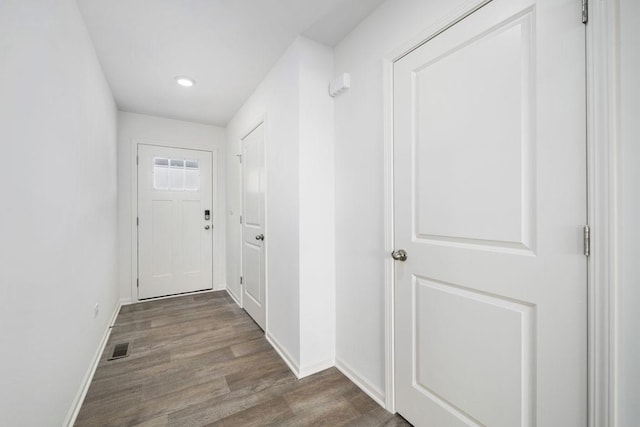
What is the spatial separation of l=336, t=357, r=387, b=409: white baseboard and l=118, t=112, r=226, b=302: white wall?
2563 mm

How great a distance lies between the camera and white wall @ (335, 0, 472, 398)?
1.58 meters

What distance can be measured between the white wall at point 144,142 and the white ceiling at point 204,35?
677 mm

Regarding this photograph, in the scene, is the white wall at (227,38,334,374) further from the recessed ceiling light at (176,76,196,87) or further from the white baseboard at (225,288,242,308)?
the white baseboard at (225,288,242,308)

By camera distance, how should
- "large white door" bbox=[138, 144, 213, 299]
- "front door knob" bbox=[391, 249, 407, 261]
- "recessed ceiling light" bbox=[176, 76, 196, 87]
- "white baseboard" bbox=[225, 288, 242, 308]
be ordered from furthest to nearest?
1. "large white door" bbox=[138, 144, 213, 299]
2. "white baseboard" bbox=[225, 288, 242, 308]
3. "recessed ceiling light" bbox=[176, 76, 196, 87]
4. "front door knob" bbox=[391, 249, 407, 261]

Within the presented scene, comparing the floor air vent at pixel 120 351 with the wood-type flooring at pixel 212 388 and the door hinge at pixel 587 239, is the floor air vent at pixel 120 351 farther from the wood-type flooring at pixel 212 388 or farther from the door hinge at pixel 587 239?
the door hinge at pixel 587 239

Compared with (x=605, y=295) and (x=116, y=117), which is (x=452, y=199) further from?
(x=116, y=117)

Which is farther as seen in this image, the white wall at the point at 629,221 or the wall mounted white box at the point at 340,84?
the wall mounted white box at the point at 340,84

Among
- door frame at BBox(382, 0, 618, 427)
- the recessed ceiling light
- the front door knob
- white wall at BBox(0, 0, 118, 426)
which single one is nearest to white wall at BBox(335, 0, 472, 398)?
the front door knob

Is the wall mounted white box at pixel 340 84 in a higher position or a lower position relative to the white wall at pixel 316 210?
higher

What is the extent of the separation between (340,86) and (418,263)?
4.17 ft

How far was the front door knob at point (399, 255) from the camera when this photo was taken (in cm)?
145

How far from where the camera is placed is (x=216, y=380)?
1.84 metres

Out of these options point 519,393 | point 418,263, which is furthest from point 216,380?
point 519,393

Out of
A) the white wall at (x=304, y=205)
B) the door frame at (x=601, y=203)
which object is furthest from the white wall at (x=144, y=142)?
the door frame at (x=601, y=203)
